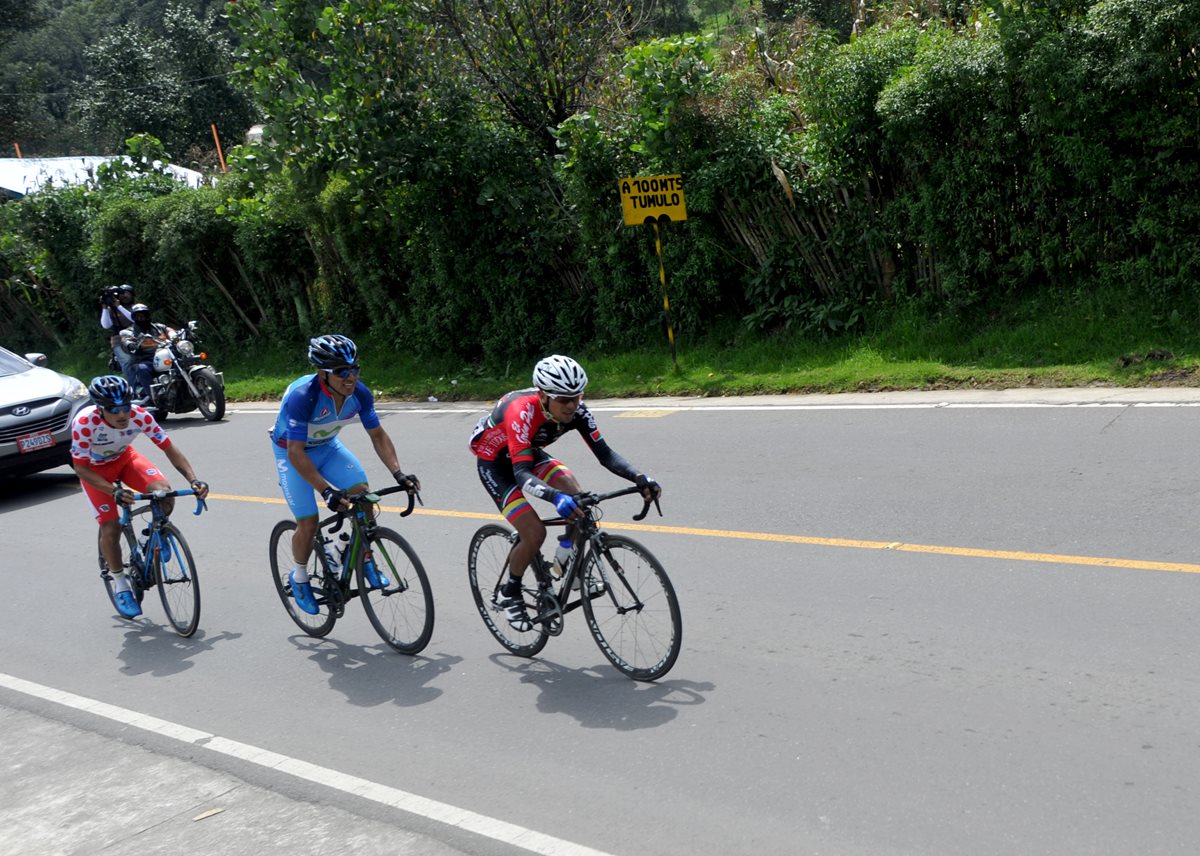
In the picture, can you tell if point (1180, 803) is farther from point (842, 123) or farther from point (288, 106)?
point (288, 106)

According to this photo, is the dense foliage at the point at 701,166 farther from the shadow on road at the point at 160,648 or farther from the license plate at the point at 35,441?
the shadow on road at the point at 160,648

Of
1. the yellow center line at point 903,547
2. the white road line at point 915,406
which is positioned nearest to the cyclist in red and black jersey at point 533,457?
the yellow center line at point 903,547

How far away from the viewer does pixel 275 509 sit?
37.1ft

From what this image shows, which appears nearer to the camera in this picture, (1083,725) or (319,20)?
(1083,725)

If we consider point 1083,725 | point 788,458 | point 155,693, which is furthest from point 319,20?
point 1083,725

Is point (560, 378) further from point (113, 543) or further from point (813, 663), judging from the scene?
point (113, 543)

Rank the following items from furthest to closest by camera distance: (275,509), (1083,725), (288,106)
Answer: (288,106) < (275,509) < (1083,725)

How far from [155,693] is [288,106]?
13004 millimetres

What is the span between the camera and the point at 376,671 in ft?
22.3

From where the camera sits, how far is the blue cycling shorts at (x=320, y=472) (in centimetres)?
716

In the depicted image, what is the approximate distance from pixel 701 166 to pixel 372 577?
10.1 m

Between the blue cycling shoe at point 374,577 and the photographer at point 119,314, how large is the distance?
12.1 metres

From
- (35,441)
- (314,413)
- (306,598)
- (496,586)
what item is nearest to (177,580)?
(306,598)

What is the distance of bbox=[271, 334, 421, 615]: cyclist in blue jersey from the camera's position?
6.74 meters
